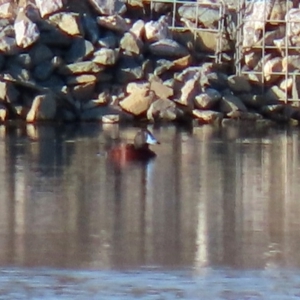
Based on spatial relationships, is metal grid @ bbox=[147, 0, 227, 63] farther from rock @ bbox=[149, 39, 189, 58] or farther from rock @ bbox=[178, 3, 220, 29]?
rock @ bbox=[149, 39, 189, 58]

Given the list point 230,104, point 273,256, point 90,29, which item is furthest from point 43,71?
point 273,256

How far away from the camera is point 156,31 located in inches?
903

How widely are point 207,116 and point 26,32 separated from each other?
11.8 feet

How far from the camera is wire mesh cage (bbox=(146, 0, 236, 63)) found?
2361cm

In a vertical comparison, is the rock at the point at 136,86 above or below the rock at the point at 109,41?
below

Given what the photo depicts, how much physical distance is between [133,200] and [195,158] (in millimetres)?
3727

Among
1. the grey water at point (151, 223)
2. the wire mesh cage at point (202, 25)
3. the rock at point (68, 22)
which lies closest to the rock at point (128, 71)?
the rock at point (68, 22)

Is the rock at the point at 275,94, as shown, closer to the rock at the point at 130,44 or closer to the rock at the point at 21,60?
the rock at the point at 130,44

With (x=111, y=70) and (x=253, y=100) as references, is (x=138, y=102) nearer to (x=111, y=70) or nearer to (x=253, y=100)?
(x=111, y=70)

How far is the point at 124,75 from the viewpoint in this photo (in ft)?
72.4

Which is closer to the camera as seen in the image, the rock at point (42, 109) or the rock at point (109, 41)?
the rock at point (42, 109)

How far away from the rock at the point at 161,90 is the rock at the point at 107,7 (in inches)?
84.2

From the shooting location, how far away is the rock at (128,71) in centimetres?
2206

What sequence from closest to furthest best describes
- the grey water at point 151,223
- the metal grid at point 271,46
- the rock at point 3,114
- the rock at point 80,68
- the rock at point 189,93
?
1. the grey water at point 151,223
2. the rock at point 3,114
3. the rock at point 189,93
4. the rock at point 80,68
5. the metal grid at point 271,46
